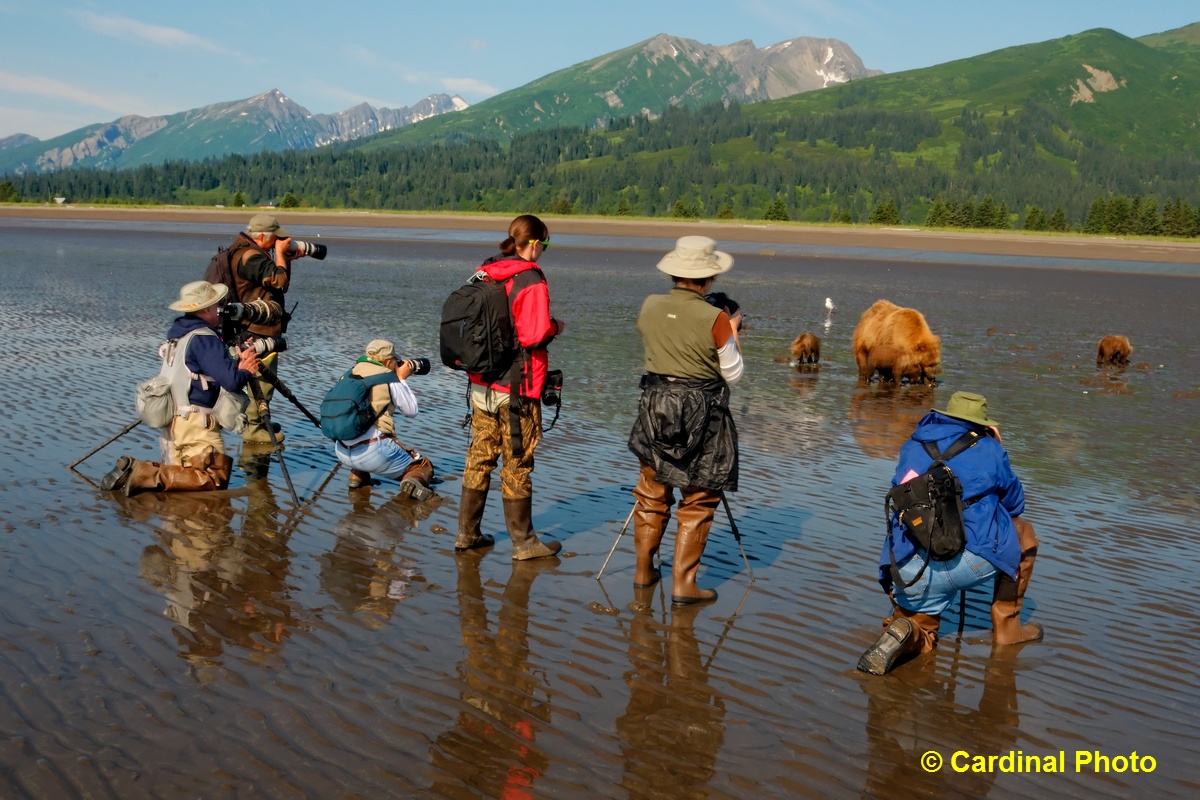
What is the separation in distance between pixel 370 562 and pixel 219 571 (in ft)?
3.38

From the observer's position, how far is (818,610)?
691 centimetres

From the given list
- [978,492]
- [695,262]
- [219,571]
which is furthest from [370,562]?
[978,492]

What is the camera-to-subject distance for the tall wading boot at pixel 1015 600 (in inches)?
245

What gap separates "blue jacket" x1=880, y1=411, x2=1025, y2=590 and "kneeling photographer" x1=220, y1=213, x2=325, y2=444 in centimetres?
669

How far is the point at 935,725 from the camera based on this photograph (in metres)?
5.37

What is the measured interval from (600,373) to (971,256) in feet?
149

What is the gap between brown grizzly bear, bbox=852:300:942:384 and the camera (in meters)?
16.3

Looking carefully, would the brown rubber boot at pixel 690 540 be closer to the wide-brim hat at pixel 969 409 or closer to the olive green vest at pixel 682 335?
the olive green vest at pixel 682 335

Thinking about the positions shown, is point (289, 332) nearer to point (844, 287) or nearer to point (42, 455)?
point (42, 455)

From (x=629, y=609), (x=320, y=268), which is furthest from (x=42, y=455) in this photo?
(x=320, y=268)

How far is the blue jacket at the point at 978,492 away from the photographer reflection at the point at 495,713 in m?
2.23

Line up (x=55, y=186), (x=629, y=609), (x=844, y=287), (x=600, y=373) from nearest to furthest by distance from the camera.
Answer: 1. (x=629, y=609)
2. (x=600, y=373)
3. (x=844, y=287)
4. (x=55, y=186)

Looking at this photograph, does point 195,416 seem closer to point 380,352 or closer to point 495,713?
point 380,352

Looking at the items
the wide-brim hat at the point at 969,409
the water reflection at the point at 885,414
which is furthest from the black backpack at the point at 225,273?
the wide-brim hat at the point at 969,409
